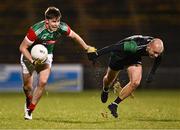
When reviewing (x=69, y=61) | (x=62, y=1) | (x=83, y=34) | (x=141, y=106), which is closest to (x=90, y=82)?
(x=69, y=61)

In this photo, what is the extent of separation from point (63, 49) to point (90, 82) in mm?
2275

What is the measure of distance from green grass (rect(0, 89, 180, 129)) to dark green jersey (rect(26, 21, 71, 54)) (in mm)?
1363

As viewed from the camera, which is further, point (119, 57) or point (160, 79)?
point (160, 79)

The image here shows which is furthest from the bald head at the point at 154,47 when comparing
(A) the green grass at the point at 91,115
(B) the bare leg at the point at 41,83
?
(B) the bare leg at the point at 41,83

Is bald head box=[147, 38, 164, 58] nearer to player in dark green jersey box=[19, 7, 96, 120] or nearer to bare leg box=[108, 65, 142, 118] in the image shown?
bare leg box=[108, 65, 142, 118]

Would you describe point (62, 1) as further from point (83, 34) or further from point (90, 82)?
point (90, 82)

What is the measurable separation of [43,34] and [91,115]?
220 centimetres

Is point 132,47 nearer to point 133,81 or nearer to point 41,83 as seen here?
point 133,81

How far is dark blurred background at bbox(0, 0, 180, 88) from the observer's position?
22.4 metres

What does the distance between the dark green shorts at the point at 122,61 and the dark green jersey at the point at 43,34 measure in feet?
4.13

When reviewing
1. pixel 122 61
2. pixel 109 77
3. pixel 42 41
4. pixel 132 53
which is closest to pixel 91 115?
pixel 109 77

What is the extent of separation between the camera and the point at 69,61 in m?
22.6

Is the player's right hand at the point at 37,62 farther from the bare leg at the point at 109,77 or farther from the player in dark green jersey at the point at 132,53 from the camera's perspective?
the bare leg at the point at 109,77

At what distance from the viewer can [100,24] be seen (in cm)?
2458
